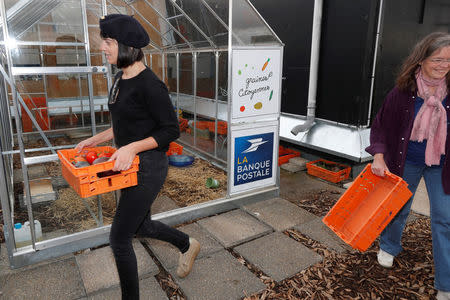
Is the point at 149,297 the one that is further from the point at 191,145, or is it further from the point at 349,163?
the point at 191,145

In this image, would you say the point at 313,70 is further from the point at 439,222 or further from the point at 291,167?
the point at 439,222

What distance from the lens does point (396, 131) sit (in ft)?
9.57

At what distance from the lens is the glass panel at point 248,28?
13.7 feet

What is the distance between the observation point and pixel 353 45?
598 centimetres

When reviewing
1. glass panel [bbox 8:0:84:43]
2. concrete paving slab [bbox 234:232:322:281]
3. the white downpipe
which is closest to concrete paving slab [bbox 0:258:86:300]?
concrete paving slab [bbox 234:232:322:281]

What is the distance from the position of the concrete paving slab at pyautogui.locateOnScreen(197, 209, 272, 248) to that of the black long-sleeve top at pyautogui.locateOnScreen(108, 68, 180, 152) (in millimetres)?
1954

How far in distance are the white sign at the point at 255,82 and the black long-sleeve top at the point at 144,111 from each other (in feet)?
6.99

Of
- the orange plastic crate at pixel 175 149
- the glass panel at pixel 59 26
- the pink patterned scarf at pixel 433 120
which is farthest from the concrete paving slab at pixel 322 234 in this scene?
the glass panel at pixel 59 26

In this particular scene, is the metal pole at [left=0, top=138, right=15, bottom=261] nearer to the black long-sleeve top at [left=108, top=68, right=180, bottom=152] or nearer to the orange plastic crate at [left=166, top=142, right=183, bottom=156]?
the black long-sleeve top at [left=108, top=68, right=180, bottom=152]

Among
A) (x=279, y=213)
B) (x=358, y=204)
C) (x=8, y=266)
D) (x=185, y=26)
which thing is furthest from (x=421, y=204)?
(x=8, y=266)

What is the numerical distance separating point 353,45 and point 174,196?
4.03m

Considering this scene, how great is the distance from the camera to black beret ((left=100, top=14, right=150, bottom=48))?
6.85 feet

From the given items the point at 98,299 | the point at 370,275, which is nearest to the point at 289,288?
the point at 370,275

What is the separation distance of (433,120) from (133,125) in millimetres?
2298
